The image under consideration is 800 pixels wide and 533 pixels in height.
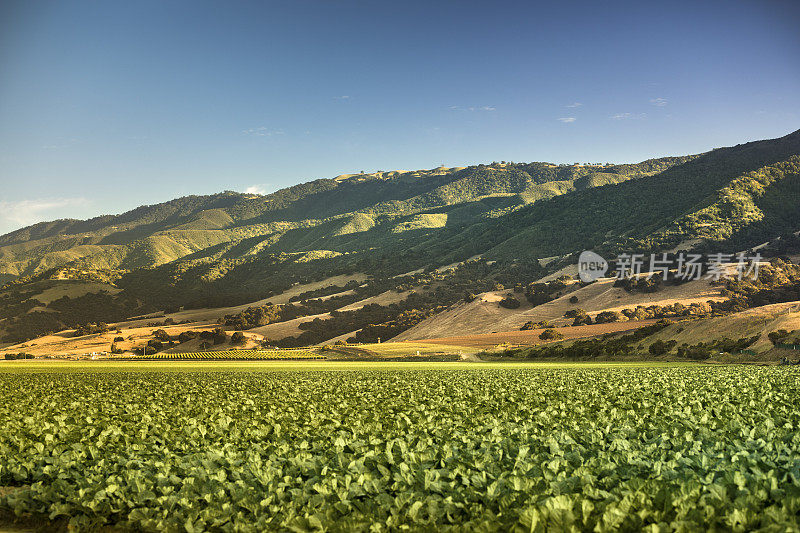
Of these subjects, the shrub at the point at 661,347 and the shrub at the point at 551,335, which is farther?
the shrub at the point at 551,335

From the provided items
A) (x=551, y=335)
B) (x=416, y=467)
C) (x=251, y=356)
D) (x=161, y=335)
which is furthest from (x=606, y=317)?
(x=416, y=467)

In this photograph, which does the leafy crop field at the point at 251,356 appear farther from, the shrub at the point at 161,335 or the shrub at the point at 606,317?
the shrub at the point at 606,317

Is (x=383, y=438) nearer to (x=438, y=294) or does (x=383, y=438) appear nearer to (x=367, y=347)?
(x=367, y=347)

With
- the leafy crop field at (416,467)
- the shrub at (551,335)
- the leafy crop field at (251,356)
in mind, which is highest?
the leafy crop field at (416,467)

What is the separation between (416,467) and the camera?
445 inches

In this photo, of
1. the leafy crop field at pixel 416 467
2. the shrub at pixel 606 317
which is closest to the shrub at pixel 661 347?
the shrub at pixel 606 317

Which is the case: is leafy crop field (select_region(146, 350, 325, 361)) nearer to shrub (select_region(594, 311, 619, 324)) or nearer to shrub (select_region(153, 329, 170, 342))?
shrub (select_region(153, 329, 170, 342))

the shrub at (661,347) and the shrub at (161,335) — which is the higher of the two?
the shrub at (161,335)

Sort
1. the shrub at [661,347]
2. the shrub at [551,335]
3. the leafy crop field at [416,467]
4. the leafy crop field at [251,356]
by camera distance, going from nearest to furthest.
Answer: the leafy crop field at [416,467] → the shrub at [661,347] → the leafy crop field at [251,356] → the shrub at [551,335]

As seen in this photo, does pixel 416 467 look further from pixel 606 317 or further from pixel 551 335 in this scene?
pixel 606 317

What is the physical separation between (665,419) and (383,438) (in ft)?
28.7

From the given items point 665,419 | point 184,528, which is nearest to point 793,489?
point 665,419

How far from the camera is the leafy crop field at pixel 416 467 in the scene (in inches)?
329

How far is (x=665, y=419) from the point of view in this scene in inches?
675
